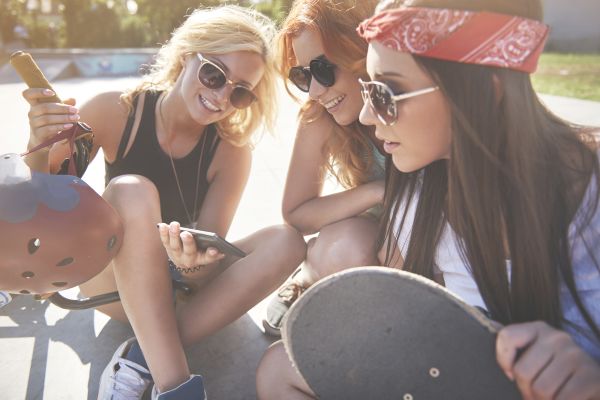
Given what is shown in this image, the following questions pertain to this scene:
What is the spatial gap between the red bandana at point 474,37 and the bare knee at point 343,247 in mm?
881

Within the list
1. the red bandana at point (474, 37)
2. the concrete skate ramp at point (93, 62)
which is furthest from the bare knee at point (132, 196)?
the concrete skate ramp at point (93, 62)

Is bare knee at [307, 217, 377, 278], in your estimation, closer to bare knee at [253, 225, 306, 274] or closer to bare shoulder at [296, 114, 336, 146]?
bare knee at [253, 225, 306, 274]

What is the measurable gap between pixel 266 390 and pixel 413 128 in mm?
923

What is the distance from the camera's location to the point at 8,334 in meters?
2.09

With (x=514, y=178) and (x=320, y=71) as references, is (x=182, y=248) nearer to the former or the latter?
(x=320, y=71)

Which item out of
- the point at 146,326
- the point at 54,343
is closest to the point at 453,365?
the point at 146,326

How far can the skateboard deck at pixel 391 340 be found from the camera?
975 mm

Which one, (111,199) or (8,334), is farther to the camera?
(8,334)

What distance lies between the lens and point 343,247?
1.91 m

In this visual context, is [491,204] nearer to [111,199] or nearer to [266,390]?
[266,390]

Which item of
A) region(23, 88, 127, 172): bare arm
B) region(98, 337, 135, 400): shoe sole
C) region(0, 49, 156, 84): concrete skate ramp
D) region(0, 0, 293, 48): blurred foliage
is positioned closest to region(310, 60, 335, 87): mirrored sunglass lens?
region(23, 88, 127, 172): bare arm

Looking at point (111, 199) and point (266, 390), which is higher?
point (111, 199)

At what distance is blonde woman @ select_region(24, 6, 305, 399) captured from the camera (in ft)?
5.25

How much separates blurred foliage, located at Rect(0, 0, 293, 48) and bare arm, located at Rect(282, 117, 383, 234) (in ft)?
54.1
